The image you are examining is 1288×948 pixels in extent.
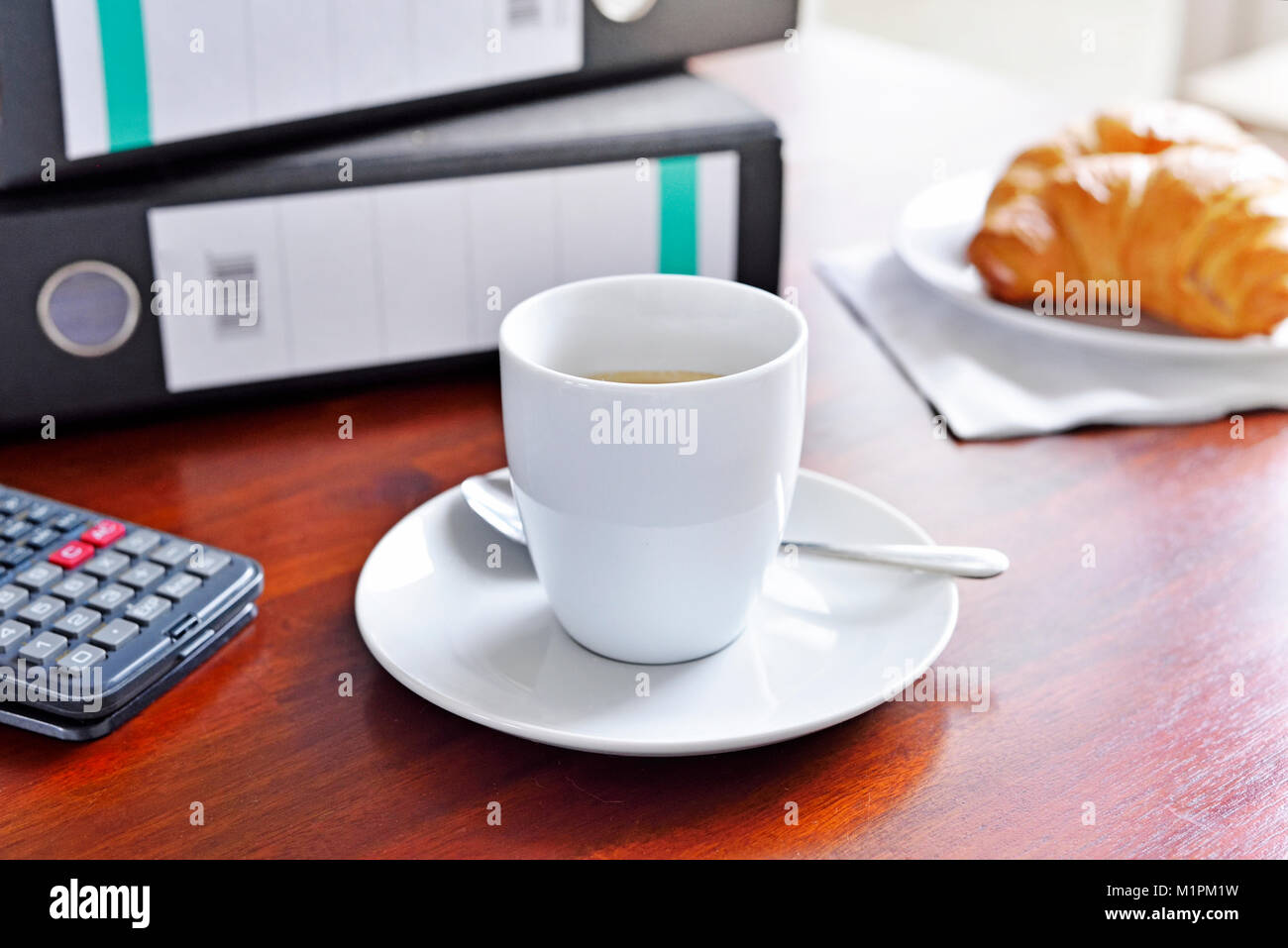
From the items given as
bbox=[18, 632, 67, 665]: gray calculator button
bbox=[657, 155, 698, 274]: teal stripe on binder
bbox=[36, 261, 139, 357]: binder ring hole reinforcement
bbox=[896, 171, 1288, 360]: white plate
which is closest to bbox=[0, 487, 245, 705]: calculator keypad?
bbox=[18, 632, 67, 665]: gray calculator button

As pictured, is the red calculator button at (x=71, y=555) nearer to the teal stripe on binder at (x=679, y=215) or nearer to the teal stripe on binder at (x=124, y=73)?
the teal stripe on binder at (x=124, y=73)

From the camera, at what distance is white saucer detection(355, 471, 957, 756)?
412 millimetres

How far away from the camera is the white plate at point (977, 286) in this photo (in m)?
0.68

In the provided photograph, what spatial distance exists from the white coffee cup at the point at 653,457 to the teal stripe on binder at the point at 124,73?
24 centimetres

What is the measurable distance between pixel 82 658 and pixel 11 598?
5 cm

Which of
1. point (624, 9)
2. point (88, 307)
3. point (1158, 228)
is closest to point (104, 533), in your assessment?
point (88, 307)

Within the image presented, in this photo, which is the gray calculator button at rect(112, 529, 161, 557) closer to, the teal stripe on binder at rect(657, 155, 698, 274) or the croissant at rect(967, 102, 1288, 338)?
the teal stripe on binder at rect(657, 155, 698, 274)

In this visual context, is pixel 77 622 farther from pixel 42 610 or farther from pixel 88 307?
pixel 88 307

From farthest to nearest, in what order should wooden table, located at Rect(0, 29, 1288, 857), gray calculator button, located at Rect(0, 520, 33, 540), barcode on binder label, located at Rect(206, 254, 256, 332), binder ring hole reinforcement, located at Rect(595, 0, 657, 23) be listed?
binder ring hole reinforcement, located at Rect(595, 0, 657, 23) → barcode on binder label, located at Rect(206, 254, 256, 332) → gray calculator button, located at Rect(0, 520, 33, 540) → wooden table, located at Rect(0, 29, 1288, 857)

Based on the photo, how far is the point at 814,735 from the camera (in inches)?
17.2

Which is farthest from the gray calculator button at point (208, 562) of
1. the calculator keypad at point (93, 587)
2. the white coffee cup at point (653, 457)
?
the white coffee cup at point (653, 457)

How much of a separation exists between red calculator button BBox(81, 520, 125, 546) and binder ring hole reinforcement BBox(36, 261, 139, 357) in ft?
0.43
